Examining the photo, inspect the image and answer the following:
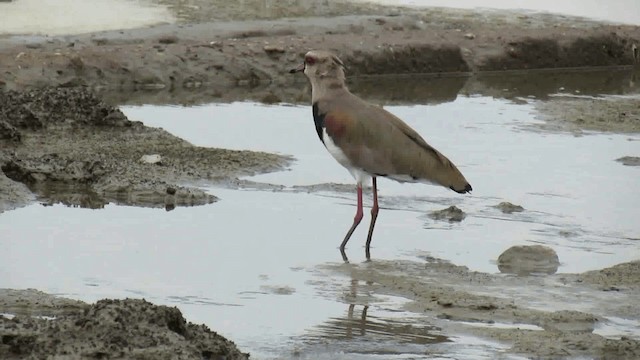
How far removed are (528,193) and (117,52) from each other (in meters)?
6.13

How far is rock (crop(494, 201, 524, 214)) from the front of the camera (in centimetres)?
1079

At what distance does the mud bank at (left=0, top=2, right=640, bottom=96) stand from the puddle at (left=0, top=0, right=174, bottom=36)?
46 centimetres

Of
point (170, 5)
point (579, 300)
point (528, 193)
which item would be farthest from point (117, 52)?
point (579, 300)

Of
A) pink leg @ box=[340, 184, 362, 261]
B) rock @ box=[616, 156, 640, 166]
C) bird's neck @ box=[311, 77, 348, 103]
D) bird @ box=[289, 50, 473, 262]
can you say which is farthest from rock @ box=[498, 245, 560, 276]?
rock @ box=[616, 156, 640, 166]

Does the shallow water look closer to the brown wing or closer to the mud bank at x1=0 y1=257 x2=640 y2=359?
the mud bank at x1=0 y1=257 x2=640 y2=359

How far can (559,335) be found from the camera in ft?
24.0

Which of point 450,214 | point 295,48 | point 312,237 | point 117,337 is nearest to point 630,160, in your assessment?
point 450,214

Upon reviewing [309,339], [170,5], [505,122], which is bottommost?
[309,339]

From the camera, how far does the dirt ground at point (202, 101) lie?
21.1ft

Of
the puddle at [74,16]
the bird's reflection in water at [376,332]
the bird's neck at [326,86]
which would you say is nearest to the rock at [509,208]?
the bird's neck at [326,86]

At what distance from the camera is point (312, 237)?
9.64m

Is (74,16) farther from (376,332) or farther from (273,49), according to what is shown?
(376,332)

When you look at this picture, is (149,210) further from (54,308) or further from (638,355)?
(638,355)

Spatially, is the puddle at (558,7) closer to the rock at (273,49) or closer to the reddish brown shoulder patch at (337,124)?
the rock at (273,49)
